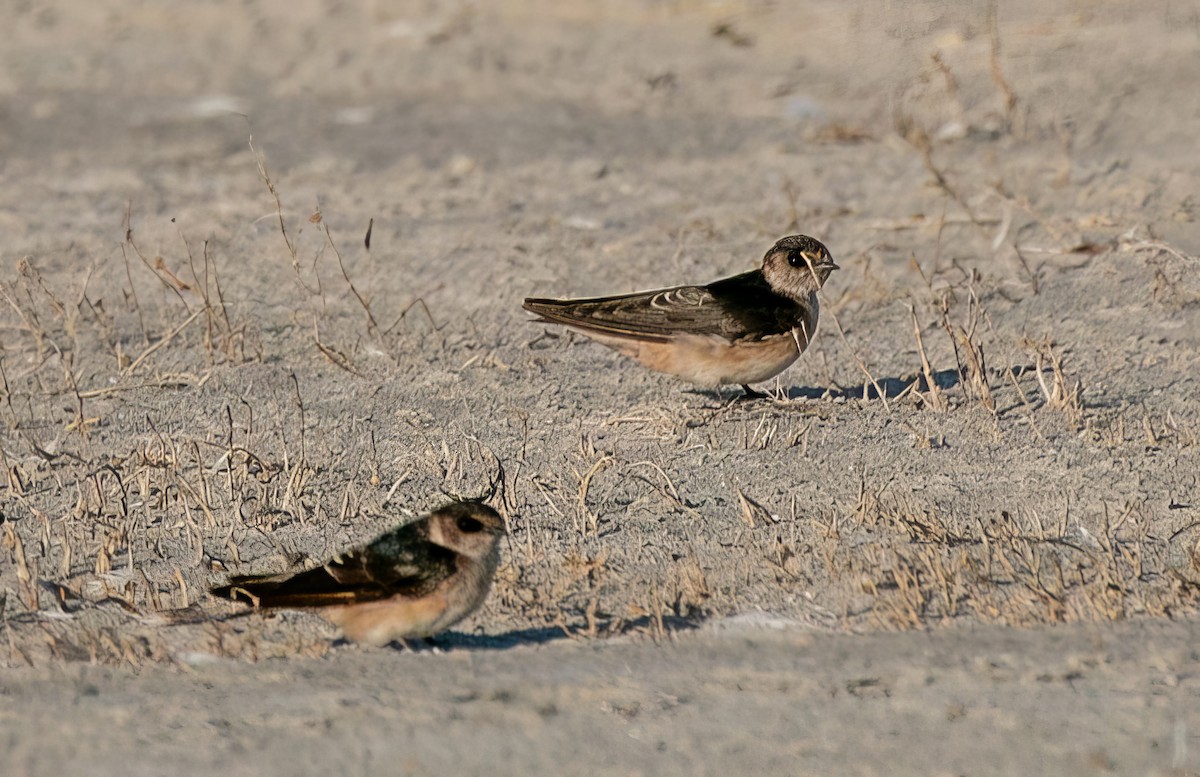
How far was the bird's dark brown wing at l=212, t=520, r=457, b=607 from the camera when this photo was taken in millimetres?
4586

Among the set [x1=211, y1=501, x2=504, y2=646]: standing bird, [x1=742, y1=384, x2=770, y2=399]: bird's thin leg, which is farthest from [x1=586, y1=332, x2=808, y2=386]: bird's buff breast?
[x1=211, y1=501, x2=504, y2=646]: standing bird

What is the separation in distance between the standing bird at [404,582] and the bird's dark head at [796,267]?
251 centimetres

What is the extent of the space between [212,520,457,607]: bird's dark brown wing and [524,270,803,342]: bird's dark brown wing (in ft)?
6.67

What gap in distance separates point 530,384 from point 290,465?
4.18 feet

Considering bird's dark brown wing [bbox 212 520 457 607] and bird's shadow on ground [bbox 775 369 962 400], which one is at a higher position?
bird's dark brown wing [bbox 212 520 457 607]

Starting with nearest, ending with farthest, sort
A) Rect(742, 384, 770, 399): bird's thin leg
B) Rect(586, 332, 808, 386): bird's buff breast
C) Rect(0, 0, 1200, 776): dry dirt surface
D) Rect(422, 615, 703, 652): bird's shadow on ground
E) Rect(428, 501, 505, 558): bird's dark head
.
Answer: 1. Rect(0, 0, 1200, 776): dry dirt surface
2. Rect(428, 501, 505, 558): bird's dark head
3. Rect(422, 615, 703, 652): bird's shadow on ground
4. Rect(586, 332, 808, 386): bird's buff breast
5. Rect(742, 384, 770, 399): bird's thin leg

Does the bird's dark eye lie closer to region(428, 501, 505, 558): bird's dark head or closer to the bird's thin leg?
region(428, 501, 505, 558): bird's dark head

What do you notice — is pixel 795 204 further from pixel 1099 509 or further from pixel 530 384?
pixel 1099 509

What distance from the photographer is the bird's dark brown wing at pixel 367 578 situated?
459 centimetres

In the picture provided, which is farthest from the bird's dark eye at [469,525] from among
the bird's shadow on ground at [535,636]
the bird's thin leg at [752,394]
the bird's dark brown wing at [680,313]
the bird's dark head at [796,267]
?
the bird's dark head at [796,267]

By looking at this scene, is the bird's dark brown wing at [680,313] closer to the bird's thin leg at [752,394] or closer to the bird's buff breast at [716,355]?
the bird's buff breast at [716,355]

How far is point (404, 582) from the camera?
15.1 ft

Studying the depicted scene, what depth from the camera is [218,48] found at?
1306 cm

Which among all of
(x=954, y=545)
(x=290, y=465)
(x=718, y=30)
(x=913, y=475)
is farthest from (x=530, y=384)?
(x=718, y=30)
